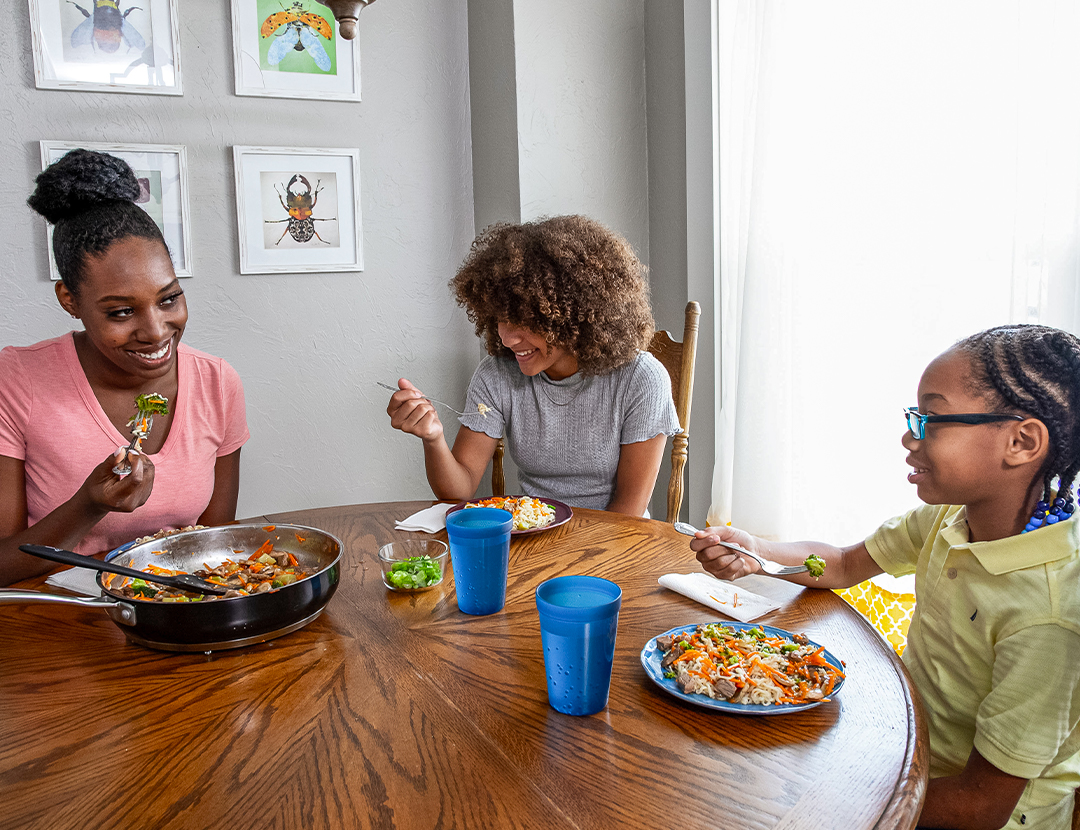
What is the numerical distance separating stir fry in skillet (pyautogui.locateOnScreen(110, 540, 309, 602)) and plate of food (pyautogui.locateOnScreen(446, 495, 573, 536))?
34 cm

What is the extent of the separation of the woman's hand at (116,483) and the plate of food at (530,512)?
541 mm

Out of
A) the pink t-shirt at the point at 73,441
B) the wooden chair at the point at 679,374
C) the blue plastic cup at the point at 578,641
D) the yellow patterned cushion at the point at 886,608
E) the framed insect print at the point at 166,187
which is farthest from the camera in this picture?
the framed insect print at the point at 166,187

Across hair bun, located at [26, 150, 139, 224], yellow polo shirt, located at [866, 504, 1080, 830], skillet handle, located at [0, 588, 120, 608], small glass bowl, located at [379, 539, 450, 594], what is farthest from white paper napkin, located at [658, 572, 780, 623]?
hair bun, located at [26, 150, 139, 224]

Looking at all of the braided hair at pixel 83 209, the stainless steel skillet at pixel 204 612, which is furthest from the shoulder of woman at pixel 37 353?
the stainless steel skillet at pixel 204 612

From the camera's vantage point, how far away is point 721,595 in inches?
46.3

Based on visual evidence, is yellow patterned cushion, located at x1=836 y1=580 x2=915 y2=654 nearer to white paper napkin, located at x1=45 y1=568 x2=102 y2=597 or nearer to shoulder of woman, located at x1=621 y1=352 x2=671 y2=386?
shoulder of woman, located at x1=621 y1=352 x2=671 y2=386

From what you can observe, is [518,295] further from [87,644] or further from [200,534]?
[87,644]

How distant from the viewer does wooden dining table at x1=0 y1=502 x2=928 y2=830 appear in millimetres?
722

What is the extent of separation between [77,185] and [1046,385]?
1772 millimetres

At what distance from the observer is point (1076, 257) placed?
1.69 m

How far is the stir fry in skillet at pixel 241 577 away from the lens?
1.11m

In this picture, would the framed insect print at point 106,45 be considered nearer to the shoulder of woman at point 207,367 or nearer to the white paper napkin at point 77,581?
the shoulder of woman at point 207,367

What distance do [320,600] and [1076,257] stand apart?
1.70m

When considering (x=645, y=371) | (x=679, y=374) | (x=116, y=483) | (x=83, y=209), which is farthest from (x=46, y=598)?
(x=679, y=374)
